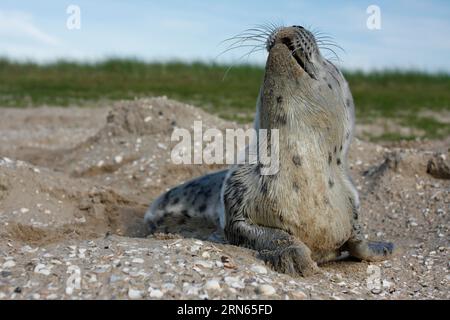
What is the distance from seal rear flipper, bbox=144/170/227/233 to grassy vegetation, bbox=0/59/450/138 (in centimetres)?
708

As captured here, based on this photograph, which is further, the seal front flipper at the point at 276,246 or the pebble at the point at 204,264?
the seal front flipper at the point at 276,246

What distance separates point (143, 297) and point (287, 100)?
4.99 ft

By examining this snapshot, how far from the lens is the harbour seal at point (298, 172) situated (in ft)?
14.4

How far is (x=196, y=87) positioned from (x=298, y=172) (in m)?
15.0

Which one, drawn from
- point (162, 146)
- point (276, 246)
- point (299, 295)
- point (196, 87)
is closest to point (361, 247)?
point (276, 246)

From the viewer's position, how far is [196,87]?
19250 millimetres

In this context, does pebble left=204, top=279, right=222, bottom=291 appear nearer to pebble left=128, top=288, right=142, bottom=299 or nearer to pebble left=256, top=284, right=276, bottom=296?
pebble left=256, top=284, right=276, bottom=296

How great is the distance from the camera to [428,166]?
7219 mm

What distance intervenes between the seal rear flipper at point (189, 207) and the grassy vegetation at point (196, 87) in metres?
7.08

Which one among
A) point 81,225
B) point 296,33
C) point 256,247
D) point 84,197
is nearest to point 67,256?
point 256,247

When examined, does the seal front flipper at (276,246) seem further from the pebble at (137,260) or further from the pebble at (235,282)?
the pebble at (137,260)

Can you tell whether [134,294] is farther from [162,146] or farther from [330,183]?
[162,146]

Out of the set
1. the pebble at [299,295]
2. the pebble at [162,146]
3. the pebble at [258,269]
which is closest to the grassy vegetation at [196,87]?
the pebble at [162,146]

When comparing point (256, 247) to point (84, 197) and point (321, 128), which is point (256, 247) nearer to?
point (321, 128)
